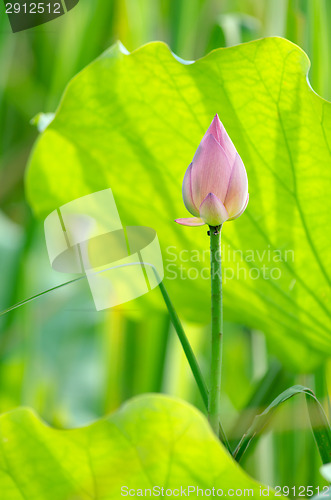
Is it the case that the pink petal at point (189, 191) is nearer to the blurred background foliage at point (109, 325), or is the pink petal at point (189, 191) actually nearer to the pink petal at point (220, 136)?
the pink petal at point (220, 136)

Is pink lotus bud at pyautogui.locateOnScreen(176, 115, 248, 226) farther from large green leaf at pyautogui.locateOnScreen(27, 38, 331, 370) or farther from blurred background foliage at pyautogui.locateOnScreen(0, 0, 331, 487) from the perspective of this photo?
blurred background foliage at pyautogui.locateOnScreen(0, 0, 331, 487)

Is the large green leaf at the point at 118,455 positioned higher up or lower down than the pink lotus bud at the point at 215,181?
lower down

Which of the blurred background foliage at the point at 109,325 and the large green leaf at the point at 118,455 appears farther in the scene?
the blurred background foliage at the point at 109,325

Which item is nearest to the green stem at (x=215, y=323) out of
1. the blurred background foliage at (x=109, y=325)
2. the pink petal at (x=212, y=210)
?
the pink petal at (x=212, y=210)

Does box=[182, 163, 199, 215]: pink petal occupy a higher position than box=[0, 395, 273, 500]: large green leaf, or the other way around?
box=[182, 163, 199, 215]: pink petal

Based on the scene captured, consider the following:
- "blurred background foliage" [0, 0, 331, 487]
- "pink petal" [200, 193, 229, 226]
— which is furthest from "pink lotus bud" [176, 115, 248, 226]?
"blurred background foliage" [0, 0, 331, 487]

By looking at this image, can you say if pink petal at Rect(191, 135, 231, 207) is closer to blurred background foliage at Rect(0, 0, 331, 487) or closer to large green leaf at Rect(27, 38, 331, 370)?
large green leaf at Rect(27, 38, 331, 370)

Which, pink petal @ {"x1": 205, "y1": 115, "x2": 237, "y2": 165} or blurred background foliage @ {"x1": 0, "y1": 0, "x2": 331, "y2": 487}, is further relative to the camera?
blurred background foliage @ {"x1": 0, "y1": 0, "x2": 331, "y2": 487}

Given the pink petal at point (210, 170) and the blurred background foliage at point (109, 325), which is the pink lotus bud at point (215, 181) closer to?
the pink petal at point (210, 170)
